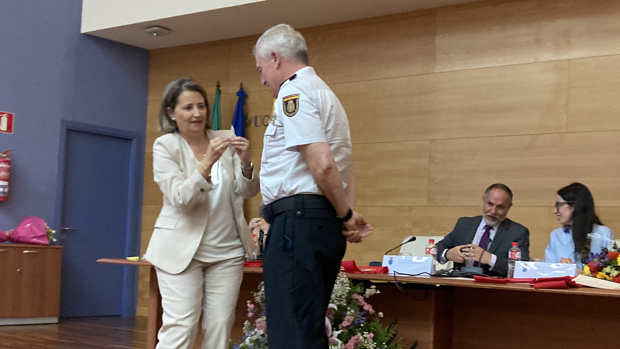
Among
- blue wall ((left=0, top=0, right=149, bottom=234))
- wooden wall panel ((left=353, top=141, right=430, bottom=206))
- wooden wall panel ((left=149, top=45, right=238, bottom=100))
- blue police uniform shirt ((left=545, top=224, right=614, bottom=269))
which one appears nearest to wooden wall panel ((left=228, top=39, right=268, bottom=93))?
wooden wall panel ((left=149, top=45, right=238, bottom=100))

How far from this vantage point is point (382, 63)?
6.58 meters

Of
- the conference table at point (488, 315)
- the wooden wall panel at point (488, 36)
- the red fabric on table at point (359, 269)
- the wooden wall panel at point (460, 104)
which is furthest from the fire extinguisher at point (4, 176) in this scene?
the red fabric on table at point (359, 269)

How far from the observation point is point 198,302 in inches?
113

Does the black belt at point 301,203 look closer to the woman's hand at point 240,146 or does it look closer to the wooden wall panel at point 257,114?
the woman's hand at point 240,146

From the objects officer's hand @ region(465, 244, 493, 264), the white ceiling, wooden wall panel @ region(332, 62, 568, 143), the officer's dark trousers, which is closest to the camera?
the officer's dark trousers

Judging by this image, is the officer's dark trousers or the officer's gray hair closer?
the officer's dark trousers

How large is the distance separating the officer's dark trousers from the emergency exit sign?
550 centimetres

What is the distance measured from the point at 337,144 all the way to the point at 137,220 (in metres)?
6.18

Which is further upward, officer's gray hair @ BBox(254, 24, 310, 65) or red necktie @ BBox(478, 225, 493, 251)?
officer's gray hair @ BBox(254, 24, 310, 65)

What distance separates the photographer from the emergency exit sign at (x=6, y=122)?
6879 millimetres

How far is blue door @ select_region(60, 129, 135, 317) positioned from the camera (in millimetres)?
7457

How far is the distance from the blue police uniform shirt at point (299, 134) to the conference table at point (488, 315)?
134 centimetres

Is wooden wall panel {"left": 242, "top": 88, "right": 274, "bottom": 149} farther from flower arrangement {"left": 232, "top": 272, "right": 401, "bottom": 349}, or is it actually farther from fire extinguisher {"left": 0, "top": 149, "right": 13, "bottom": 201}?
flower arrangement {"left": 232, "top": 272, "right": 401, "bottom": 349}

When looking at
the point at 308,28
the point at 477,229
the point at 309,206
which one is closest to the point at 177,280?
the point at 309,206
